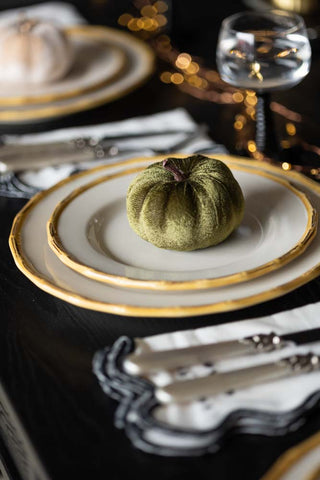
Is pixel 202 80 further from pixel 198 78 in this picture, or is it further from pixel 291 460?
pixel 291 460

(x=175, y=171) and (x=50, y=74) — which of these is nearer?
(x=175, y=171)

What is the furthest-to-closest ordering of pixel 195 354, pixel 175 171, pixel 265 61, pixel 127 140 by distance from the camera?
1. pixel 127 140
2. pixel 265 61
3. pixel 175 171
4. pixel 195 354

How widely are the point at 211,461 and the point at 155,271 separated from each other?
22 centimetres

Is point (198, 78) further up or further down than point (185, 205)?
further down

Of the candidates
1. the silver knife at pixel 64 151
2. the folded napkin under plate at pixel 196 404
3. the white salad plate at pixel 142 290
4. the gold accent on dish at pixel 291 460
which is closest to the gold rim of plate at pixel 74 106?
the silver knife at pixel 64 151

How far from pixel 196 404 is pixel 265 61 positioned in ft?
1.72

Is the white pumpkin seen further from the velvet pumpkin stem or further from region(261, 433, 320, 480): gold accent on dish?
region(261, 433, 320, 480): gold accent on dish

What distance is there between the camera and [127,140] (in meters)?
1.03

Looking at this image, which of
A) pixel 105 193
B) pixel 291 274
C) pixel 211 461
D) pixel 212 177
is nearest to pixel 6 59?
pixel 105 193

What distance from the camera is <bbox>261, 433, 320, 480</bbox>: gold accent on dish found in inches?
17.9

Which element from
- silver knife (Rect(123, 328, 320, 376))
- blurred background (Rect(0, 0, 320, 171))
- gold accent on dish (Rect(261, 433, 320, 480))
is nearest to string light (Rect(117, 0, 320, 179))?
blurred background (Rect(0, 0, 320, 171))

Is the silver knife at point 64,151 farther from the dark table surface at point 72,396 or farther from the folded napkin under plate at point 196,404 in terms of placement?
the folded napkin under plate at point 196,404

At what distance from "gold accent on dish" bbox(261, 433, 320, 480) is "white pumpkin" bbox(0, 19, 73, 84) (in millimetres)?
852

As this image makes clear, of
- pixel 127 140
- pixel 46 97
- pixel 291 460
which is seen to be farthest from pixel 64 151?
pixel 291 460
